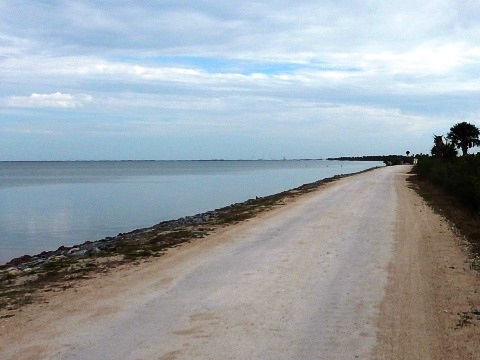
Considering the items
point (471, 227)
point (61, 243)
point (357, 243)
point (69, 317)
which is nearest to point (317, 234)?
point (357, 243)

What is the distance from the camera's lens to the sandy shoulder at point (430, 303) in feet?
18.3

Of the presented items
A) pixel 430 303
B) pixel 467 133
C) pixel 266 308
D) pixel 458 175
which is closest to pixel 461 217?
pixel 458 175

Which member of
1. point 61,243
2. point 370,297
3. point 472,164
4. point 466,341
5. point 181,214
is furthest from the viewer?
point 181,214

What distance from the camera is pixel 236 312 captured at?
6.75 metres

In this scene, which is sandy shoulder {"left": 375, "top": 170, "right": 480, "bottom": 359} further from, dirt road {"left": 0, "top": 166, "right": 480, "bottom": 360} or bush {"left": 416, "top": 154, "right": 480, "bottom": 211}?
bush {"left": 416, "top": 154, "right": 480, "bottom": 211}

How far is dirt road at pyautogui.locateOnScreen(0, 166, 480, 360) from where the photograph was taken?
5543 millimetres

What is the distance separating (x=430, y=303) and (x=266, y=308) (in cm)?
218

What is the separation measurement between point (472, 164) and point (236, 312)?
57.4 ft

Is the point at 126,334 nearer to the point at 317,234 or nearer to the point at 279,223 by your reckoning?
the point at 317,234

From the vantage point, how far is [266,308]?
272 inches

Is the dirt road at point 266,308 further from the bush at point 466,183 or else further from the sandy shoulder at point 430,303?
the bush at point 466,183

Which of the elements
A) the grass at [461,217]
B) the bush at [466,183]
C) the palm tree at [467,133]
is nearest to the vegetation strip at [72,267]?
the grass at [461,217]

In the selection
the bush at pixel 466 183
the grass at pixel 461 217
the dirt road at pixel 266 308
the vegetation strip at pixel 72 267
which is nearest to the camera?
the dirt road at pixel 266 308

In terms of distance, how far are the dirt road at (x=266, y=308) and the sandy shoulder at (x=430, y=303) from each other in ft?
0.06
